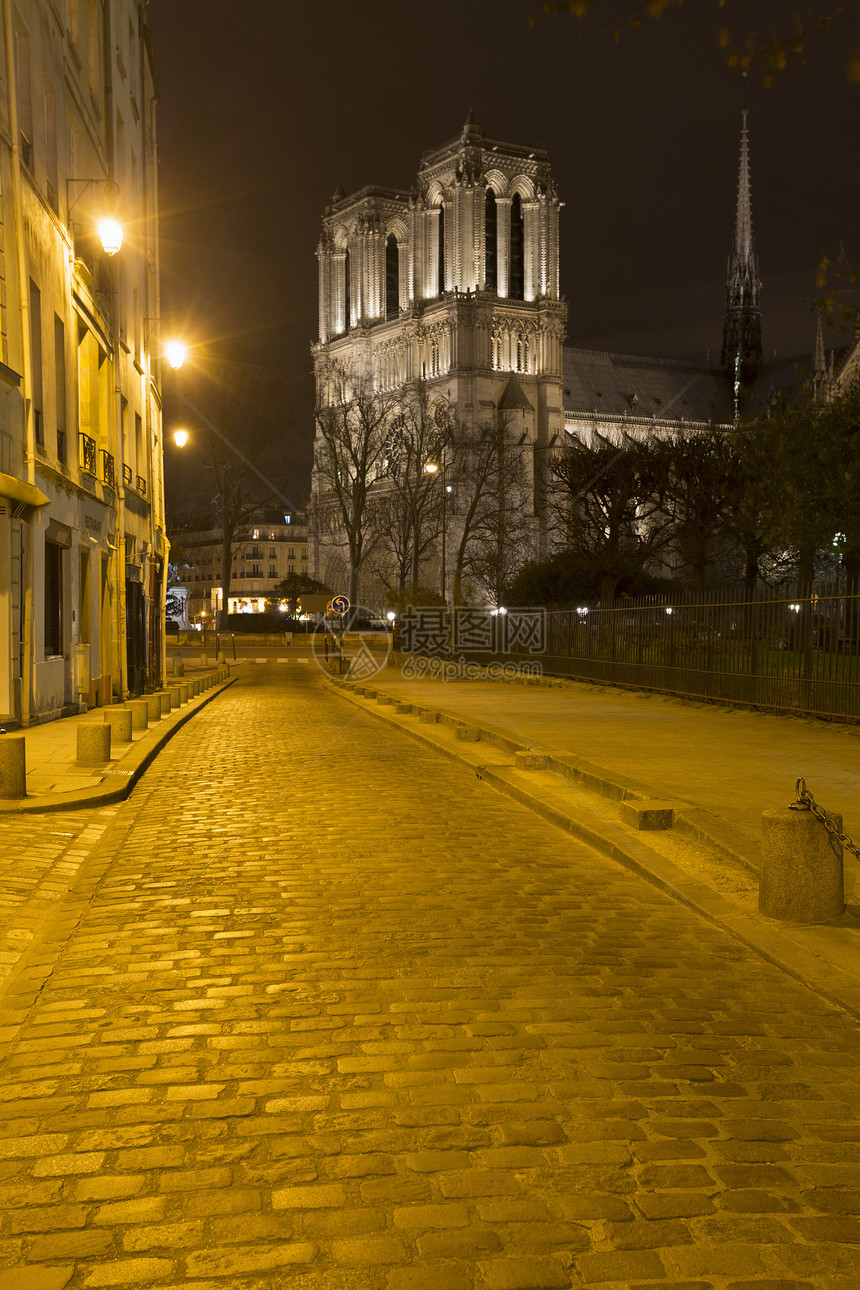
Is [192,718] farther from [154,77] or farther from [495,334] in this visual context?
[495,334]

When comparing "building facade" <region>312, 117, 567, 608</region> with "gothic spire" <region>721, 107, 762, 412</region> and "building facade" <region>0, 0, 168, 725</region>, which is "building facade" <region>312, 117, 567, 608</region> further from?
"building facade" <region>0, 0, 168, 725</region>

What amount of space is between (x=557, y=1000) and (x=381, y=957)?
3.27 ft

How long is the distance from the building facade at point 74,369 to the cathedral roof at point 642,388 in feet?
291

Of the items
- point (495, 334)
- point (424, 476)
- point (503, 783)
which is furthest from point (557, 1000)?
point (495, 334)

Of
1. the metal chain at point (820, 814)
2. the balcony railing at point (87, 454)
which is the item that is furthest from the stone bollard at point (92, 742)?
the balcony railing at point (87, 454)

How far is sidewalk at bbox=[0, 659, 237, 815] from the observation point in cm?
1023

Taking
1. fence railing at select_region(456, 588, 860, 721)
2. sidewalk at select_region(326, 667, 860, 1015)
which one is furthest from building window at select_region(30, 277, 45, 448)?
fence railing at select_region(456, 588, 860, 721)

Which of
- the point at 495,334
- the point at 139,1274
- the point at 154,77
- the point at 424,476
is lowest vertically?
the point at 139,1274

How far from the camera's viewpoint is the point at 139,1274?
2910mm

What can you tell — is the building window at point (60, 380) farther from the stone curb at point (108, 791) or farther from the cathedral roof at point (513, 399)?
the cathedral roof at point (513, 399)

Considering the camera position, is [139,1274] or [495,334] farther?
[495,334]

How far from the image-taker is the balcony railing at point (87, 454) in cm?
2033

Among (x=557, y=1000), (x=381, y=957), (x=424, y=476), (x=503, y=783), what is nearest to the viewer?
(x=557, y=1000)

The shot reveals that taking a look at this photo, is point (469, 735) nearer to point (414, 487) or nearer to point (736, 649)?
point (736, 649)
